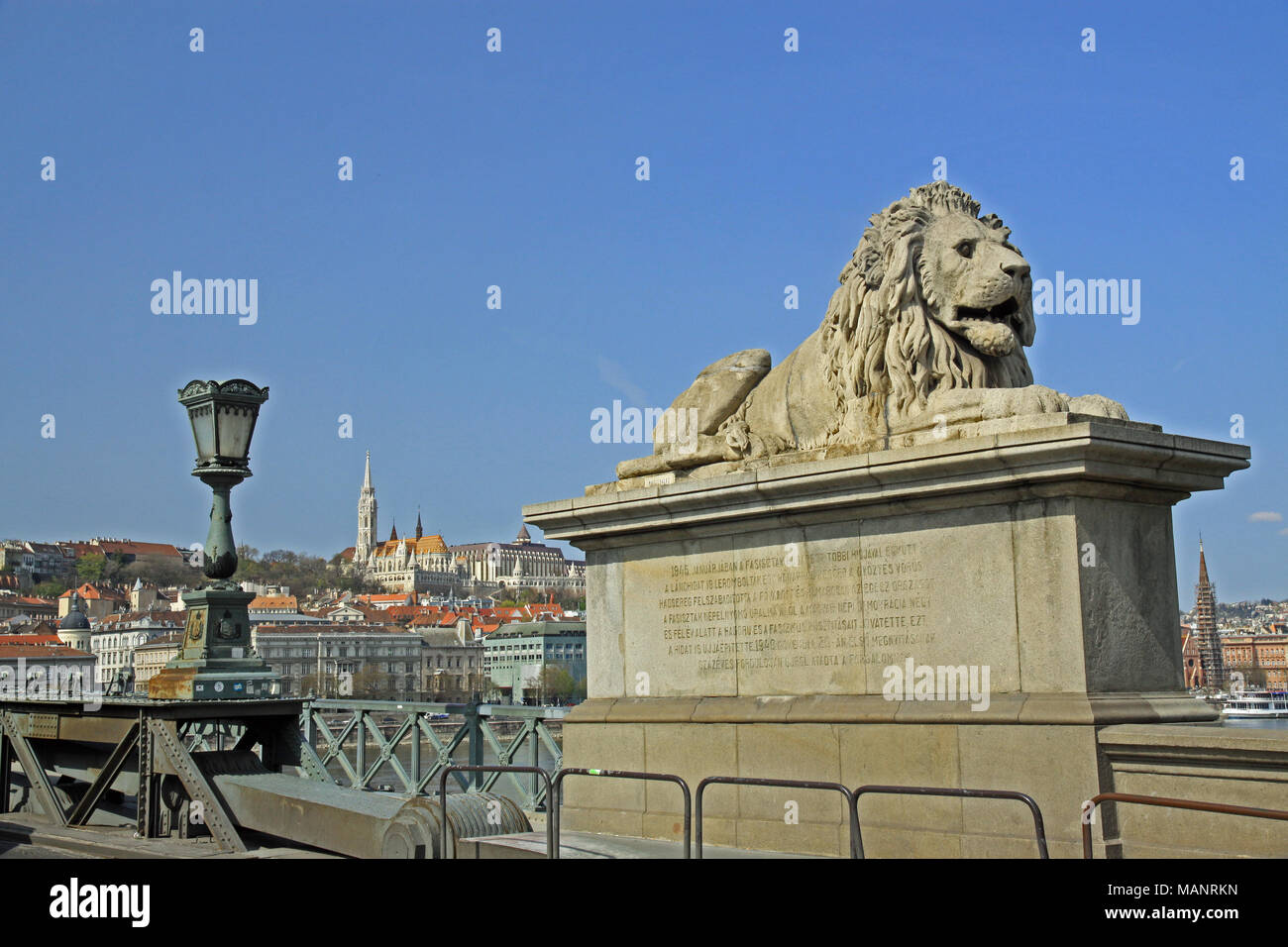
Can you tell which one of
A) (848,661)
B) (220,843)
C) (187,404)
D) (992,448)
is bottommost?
(220,843)

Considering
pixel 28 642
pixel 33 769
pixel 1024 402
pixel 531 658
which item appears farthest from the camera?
pixel 531 658

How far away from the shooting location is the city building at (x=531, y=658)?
138125 mm

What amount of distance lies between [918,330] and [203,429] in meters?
6.15

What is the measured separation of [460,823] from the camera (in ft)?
27.6

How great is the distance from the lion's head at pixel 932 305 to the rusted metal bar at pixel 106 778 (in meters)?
6.25

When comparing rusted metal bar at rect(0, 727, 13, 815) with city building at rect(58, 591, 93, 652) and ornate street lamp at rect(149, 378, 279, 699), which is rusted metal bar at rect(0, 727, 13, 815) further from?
city building at rect(58, 591, 93, 652)

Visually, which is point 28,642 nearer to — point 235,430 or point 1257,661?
point 235,430

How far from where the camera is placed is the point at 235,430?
11.4 meters

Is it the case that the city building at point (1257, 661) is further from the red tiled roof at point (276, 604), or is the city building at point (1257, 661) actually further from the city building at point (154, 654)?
the red tiled roof at point (276, 604)

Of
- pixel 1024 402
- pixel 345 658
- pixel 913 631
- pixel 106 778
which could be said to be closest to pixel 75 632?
pixel 345 658

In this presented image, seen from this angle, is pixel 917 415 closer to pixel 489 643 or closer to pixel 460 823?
pixel 460 823

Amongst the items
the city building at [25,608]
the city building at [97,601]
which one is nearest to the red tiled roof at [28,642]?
the city building at [97,601]
